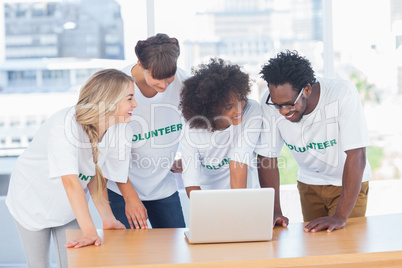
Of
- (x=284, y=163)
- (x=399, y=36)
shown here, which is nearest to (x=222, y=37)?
(x=284, y=163)

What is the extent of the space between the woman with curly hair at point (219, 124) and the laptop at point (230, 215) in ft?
1.64

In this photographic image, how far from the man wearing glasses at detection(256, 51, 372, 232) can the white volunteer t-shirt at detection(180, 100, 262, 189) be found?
0.08 m

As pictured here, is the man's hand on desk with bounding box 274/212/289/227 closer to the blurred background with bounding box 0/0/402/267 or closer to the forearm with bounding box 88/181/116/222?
the forearm with bounding box 88/181/116/222

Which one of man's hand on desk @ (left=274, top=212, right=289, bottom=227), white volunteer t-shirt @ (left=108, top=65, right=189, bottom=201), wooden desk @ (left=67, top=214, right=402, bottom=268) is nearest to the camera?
wooden desk @ (left=67, top=214, right=402, bottom=268)

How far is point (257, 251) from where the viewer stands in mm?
1883

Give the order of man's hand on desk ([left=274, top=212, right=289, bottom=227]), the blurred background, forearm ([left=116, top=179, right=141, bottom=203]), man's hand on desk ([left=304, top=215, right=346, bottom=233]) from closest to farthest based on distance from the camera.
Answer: man's hand on desk ([left=304, top=215, right=346, bottom=233]) < man's hand on desk ([left=274, top=212, right=289, bottom=227]) < forearm ([left=116, top=179, right=141, bottom=203]) < the blurred background

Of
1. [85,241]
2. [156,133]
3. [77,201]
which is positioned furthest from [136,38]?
[85,241]

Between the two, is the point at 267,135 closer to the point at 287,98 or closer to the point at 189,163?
the point at 287,98

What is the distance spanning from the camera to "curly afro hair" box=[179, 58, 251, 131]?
7.76 feet

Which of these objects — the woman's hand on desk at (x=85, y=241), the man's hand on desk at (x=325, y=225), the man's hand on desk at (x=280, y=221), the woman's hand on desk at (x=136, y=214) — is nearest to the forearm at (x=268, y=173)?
the man's hand on desk at (x=280, y=221)

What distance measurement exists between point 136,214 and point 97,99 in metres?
0.69

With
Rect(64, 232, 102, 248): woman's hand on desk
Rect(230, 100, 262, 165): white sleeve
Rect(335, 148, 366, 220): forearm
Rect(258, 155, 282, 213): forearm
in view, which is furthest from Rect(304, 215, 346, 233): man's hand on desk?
Rect(64, 232, 102, 248): woman's hand on desk

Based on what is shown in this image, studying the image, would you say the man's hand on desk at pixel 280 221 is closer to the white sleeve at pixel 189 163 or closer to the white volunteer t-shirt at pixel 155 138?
the white sleeve at pixel 189 163

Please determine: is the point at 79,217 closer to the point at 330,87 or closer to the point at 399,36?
the point at 330,87
